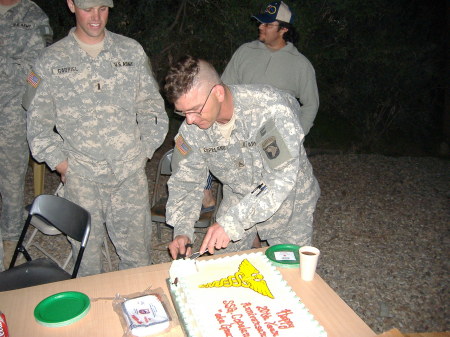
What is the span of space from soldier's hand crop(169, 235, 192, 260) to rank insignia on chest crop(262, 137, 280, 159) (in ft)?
2.04

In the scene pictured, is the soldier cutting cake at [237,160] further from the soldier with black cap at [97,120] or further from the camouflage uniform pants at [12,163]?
the camouflage uniform pants at [12,163]

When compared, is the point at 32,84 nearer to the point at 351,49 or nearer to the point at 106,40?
the point at 106,40

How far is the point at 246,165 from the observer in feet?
7.29

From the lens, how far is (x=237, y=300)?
5.29 feet

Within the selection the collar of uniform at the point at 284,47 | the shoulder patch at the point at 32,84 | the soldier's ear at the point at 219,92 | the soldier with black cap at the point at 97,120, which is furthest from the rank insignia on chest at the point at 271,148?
the collar of uniform at the point at 284,47

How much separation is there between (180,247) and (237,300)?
1.63ft

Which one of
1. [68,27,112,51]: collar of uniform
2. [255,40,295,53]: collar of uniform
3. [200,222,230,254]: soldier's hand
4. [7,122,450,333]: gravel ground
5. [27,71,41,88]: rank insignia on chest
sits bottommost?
[7,122,450,333]: gravel ground

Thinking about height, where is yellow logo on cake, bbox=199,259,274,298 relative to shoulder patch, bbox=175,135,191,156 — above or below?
below

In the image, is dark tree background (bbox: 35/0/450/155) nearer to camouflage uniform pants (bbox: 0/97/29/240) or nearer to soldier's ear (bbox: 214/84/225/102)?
camouflage uniform pants (bbox: 0/97/29/240)

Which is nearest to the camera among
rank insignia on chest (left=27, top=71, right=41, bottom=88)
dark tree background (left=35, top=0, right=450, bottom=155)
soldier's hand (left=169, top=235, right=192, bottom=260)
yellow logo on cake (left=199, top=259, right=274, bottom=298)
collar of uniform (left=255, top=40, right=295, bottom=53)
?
yellow logo on cake (left=199, top=259, right=274, bottom=298)

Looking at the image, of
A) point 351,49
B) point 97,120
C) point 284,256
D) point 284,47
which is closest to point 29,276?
point 97,120

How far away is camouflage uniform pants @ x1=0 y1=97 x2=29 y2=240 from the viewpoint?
351 cm

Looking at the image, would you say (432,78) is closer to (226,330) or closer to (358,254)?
(358,254)

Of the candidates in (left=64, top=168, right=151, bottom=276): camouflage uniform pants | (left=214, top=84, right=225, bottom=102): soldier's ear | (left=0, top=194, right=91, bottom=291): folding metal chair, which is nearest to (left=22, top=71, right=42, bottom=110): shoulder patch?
(left=64, top=168, right=151, bottom=276): camouflage uniform pants
